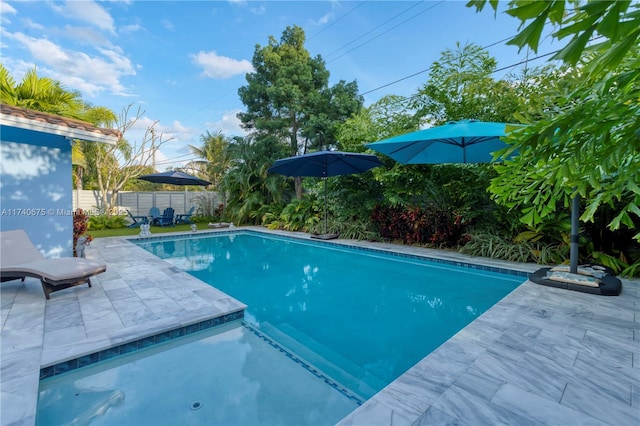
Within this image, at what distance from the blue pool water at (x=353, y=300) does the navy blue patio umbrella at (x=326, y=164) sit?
2529 millimetres

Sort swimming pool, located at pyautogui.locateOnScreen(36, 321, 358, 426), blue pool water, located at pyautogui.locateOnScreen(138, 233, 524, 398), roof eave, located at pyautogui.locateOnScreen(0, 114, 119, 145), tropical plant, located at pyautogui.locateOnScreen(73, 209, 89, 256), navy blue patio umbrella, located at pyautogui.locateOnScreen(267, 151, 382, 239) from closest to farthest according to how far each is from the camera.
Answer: swimming pool, located at pyautogui.locateOnScreen(36, 321, 358, 426) < blue pool water, located at pyautogui.locateOnScreen(138, 233, 524, 398) < roof eave, located at pyautogui.locateOnScreen(0, 114, 119, 145) < tropical plant, located at pyautogui.locateOnScreen(73, 209, 89, 256) < navy blue patio umbrella, located at pyautogui.locateOnScreen(267, 151, 382, 239)

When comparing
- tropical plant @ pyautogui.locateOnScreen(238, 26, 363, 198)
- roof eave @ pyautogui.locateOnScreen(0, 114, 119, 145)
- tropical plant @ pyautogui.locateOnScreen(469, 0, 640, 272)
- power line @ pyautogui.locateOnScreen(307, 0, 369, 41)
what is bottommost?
tropical plant @ pyautogui.locateOnScreen(469, 0, 640, 272)

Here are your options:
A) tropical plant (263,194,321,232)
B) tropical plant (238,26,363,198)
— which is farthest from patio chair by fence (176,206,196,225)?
tropical plant (238,26,363,198)

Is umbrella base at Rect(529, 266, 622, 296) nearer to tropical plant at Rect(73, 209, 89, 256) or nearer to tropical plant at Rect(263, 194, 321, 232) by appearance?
tropical plant at Rect(263, 194, 321, 232)

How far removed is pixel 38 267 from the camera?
430 cm

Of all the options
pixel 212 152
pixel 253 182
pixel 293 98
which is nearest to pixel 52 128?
pixel 253 182

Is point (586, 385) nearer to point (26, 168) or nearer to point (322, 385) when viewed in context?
point (322, 385)

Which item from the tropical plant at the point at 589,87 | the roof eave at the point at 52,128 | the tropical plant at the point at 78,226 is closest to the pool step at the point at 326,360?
the tropical plant at the point at 589,87

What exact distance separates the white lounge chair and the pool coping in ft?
0.83

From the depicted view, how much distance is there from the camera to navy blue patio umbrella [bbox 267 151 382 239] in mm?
8742

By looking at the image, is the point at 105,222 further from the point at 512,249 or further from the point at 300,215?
the point at 512,249

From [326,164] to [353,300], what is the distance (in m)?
5.40

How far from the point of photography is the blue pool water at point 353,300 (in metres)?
3.36

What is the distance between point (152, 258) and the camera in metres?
7.37
